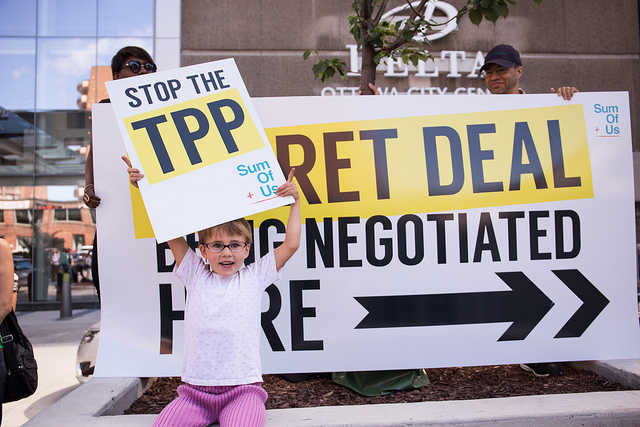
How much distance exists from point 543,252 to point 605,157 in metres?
0.73

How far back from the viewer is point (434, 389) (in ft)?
8.98

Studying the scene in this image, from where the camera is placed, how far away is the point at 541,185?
9.21 ft

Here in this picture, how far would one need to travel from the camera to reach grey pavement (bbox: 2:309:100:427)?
3812 millimetres

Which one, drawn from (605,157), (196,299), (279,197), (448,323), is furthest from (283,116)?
(605,157)

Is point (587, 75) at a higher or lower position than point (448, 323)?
higher

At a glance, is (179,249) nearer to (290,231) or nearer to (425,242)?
(290,231)

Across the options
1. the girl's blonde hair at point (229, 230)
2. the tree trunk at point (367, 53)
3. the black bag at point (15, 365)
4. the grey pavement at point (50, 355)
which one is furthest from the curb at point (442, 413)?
the tree trunk at point (367, 53)

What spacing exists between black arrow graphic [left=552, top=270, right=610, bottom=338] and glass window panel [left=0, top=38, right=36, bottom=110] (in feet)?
37.0

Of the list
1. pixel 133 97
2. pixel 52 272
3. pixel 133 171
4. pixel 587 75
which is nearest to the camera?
pixel 133 171

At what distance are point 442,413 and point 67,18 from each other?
11.1m

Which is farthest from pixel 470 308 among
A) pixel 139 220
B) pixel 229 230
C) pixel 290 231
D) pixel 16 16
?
pixel 16 16

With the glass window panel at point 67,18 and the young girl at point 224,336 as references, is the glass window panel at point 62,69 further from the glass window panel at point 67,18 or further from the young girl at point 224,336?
the young girl at point 224,336

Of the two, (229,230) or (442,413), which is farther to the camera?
(442,413)

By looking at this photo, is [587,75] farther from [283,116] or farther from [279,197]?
[279,197]
